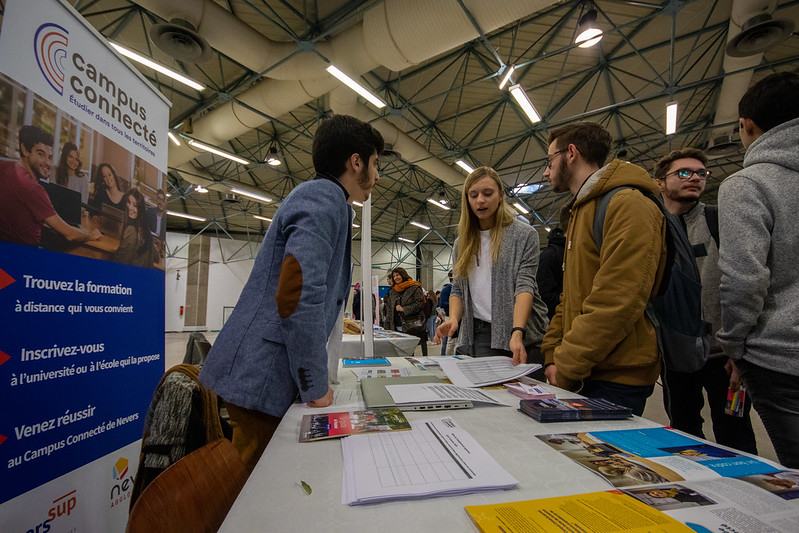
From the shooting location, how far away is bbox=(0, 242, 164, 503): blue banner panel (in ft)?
3.44

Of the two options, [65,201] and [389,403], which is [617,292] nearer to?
[389,403]

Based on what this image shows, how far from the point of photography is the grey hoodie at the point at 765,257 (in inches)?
39.6

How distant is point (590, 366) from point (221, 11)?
18.9 feet

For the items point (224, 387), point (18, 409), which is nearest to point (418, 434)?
point (224, 387)

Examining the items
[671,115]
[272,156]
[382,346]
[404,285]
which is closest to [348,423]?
[382,346]

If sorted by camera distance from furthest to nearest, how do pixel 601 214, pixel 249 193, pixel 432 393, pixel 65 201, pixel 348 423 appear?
1. pixel 249 193
2. pixel 65 201
3. pixel 601 214
4. pixel 432 393
5. pixel 348 423

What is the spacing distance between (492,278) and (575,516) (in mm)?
1270

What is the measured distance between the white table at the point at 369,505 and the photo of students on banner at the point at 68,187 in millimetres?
1104

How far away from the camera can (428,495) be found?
483mm

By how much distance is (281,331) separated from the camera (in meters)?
0.93

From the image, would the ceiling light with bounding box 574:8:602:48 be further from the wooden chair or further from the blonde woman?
the wooden chair

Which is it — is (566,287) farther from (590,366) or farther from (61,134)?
(61,134)

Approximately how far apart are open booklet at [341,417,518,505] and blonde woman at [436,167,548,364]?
92cm

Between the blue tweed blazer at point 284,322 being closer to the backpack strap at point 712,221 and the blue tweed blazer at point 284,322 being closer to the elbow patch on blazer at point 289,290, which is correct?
the elbow patch on blazer at point 289,290
